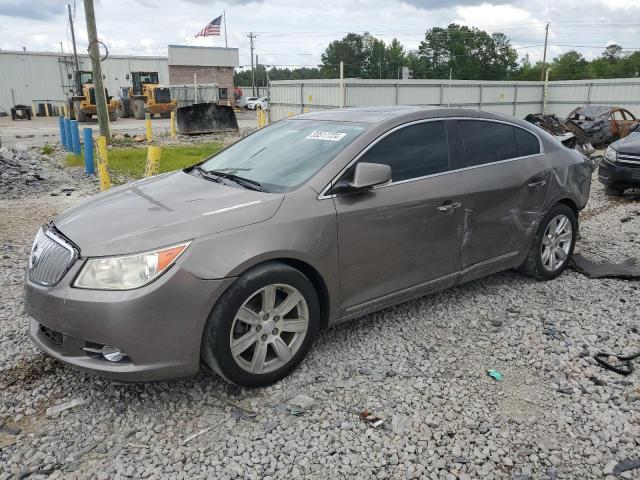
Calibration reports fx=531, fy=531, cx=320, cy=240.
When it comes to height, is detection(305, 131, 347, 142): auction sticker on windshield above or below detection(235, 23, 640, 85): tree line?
below

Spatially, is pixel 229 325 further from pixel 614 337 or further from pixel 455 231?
pixel 614 337

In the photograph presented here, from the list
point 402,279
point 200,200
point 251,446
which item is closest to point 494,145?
point 402,279

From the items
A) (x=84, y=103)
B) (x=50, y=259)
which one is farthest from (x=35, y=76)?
(x=50, y=259)

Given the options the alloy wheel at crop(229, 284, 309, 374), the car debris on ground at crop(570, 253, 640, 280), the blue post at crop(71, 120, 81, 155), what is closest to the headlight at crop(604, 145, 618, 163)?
the car debris on ground at crop(570, 253, 640, 280)

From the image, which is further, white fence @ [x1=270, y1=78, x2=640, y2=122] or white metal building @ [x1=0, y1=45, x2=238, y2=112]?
white metal building @ [x1=0, y1=45, x2=238, y2=112]

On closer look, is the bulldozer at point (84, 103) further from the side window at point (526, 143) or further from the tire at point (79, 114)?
the side window at point (526, 143)

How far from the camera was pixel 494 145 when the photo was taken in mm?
4520

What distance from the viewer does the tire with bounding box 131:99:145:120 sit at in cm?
3562

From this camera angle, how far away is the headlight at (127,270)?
2.81 meters

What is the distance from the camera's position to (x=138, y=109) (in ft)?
118

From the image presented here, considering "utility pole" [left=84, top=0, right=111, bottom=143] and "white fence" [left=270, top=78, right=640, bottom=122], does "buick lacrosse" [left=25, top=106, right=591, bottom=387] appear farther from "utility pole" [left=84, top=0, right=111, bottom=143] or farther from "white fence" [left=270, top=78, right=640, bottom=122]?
"white fence" [left=270, top=78, right=640, bottom=122]

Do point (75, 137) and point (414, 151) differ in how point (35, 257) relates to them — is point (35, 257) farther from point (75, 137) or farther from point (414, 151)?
point (75, 137)

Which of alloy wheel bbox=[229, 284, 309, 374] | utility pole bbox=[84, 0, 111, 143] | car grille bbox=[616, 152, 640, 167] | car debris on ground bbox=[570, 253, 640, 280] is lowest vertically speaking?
car debris on ground bbox=[570, 253, 640, 280]

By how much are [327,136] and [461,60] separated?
88.2m
